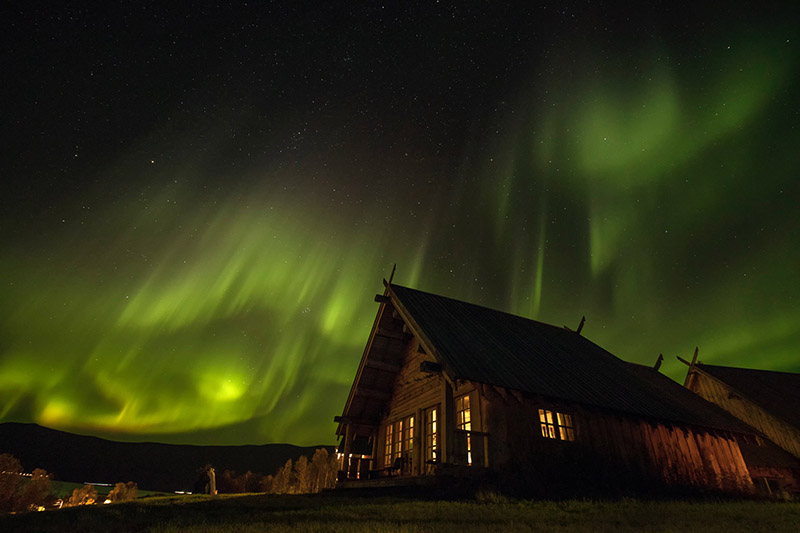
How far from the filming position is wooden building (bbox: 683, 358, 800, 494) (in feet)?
75.6

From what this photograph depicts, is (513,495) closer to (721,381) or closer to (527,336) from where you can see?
(527,336)

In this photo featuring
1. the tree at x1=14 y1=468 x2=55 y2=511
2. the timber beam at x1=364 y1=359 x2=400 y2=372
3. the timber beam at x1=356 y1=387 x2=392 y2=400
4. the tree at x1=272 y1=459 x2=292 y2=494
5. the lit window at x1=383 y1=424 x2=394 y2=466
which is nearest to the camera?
the timber beam at x1=364 y1=359 x2=400 y2=372

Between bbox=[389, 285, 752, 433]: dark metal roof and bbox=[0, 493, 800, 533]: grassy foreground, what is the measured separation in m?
3.48

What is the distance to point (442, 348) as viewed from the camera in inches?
501

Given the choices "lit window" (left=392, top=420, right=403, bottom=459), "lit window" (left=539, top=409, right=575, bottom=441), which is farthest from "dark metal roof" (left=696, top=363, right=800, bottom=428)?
"lit window" (left=392, top=420, right=403, bottom=459)

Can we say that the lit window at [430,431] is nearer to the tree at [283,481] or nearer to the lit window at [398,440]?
the lit window at [398,440]

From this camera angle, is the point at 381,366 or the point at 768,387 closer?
the point at 381,366

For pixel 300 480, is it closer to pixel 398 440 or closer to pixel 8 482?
pixel 8 482

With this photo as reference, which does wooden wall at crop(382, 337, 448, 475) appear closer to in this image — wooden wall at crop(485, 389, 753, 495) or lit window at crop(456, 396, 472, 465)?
lit window at crop(456, 396, 472, 465)

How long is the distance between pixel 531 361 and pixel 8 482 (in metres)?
115

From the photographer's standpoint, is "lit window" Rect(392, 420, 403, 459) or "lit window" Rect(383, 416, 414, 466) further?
"lit window" Rect(392, 420, 403, 459)

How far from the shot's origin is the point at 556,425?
13594 mm

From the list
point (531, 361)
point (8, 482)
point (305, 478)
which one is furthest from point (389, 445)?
point (8, 482)

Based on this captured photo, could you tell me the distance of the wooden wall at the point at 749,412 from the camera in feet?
79.3
